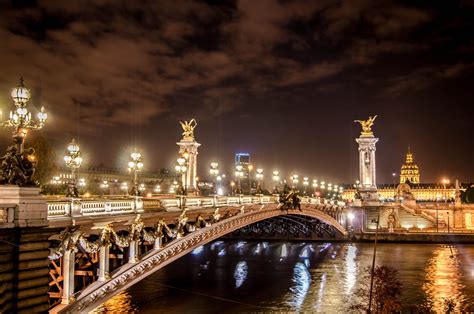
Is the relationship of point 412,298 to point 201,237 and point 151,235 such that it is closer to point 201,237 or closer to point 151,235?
point 201,237

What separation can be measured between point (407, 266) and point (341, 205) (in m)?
31.1

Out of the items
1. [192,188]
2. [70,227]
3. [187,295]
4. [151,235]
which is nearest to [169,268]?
[192,188]

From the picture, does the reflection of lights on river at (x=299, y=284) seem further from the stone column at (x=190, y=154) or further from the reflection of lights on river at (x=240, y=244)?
the reflection of lights on river at (x=240, y=244)

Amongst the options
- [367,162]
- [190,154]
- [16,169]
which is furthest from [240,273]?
[367,162]

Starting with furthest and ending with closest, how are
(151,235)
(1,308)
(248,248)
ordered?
(248,248) → (151,235) → (1,308)

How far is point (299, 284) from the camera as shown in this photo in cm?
4475

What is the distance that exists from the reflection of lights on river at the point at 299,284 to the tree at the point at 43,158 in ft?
107

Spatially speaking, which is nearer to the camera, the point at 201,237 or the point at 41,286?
the point at 41,286

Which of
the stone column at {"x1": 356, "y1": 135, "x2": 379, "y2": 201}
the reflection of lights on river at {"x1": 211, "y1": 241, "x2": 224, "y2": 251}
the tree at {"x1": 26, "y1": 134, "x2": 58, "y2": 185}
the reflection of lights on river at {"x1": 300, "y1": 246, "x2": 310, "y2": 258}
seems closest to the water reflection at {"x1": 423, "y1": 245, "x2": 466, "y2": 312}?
the reflection of lights on river at {"x1": 300, "y1": 246, "x2": 310, "y2": 258}

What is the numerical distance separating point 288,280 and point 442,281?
12222mm

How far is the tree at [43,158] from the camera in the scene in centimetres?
6738

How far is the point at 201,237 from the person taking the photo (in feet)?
99.6

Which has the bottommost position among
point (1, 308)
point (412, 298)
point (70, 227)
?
point (412, 298)

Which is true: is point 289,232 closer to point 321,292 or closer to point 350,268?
point 350,268
